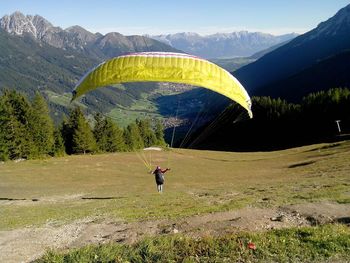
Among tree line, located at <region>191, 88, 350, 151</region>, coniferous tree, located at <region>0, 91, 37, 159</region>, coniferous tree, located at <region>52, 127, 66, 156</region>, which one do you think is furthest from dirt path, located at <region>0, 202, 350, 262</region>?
tree line, located at <region>191, 88, 350, 151</region>

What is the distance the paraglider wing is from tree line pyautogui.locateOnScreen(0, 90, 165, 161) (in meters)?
57.1

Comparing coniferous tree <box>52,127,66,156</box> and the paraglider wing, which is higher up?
the paraglider wing

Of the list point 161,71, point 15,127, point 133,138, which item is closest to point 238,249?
point 161,71

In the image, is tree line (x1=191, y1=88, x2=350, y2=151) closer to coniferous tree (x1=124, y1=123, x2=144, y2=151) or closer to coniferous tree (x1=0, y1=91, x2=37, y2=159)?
coniferous tree (x1=124, y1=123, x2=144, y2=151)

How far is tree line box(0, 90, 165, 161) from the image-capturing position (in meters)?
71.3

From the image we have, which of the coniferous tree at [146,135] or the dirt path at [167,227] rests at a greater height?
the coniferous tree at [146,135]

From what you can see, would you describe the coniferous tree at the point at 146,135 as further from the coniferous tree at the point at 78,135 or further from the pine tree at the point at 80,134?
the pine tree at the point at 80,134

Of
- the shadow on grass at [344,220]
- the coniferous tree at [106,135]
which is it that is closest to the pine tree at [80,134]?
the coniferous tree at [106,135]

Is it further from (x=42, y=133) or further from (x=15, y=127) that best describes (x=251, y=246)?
(x=42, y=133)

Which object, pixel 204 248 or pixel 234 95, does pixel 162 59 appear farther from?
pixel 204 248

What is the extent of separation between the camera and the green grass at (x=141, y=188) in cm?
2389

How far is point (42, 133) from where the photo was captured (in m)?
79.6

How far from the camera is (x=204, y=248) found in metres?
13.3

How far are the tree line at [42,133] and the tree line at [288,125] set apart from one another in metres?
25.0
